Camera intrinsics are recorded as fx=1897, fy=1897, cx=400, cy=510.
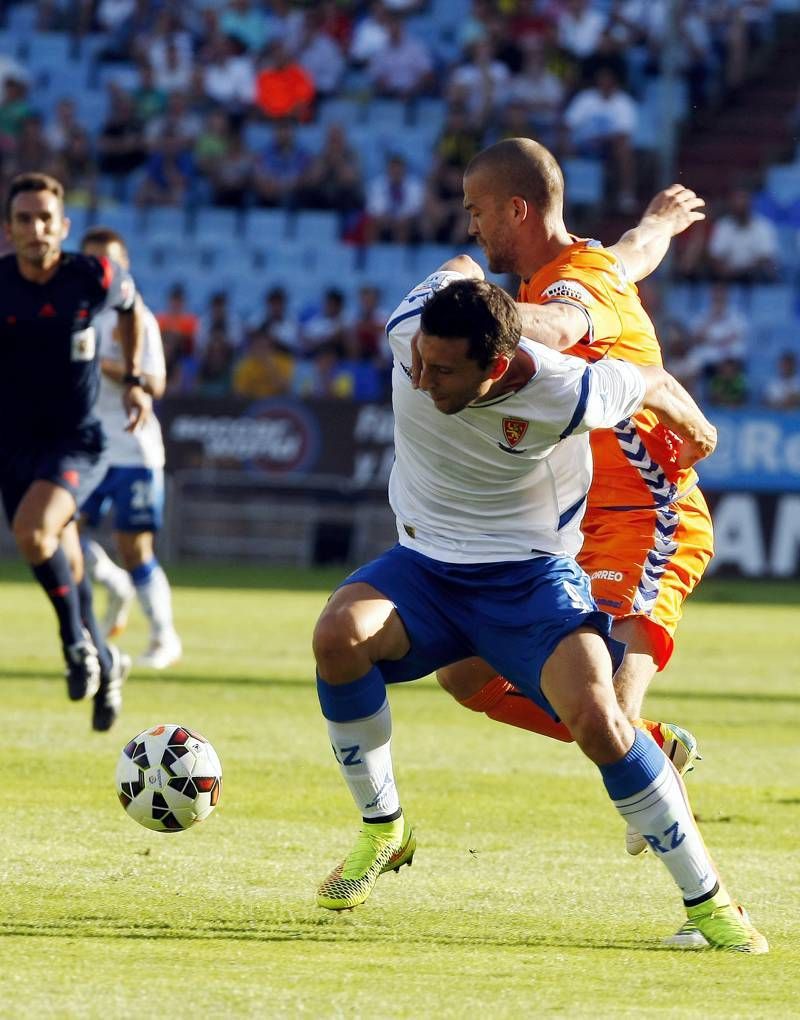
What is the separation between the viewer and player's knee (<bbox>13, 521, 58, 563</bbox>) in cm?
883

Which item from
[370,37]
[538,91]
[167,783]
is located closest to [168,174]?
[370,37]

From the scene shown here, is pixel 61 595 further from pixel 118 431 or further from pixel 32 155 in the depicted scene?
pixel 32 155

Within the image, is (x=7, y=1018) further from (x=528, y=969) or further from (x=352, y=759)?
(x=352, y=759)

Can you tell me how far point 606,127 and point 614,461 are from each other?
1873 cm

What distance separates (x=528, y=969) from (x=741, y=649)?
32.1ft

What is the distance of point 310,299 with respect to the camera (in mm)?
24141

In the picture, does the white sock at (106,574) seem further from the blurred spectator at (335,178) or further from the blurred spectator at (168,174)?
the blurred spectator at (168,174)

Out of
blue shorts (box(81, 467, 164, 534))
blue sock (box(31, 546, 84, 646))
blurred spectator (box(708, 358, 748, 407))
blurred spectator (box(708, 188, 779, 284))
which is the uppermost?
blue sock (box(31, 546, 84, 646))

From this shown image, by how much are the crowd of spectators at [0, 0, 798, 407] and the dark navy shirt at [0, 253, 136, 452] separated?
13.1 metres

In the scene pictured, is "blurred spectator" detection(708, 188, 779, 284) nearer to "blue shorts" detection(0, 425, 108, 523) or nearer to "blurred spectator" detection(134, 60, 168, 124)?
"blurred spectator" detection(134, 60, 168, 124)

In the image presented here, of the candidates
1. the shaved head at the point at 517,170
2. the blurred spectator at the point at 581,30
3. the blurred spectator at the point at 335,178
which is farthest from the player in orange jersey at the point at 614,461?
the blurred spectator at the point at 581,30

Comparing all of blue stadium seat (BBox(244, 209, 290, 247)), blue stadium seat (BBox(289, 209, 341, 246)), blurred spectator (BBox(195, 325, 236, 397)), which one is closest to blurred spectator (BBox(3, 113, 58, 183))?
blue stadium seat (BBox(244, 209, 290, 247))

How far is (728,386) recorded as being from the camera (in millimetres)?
21891

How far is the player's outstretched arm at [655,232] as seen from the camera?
250 inches
